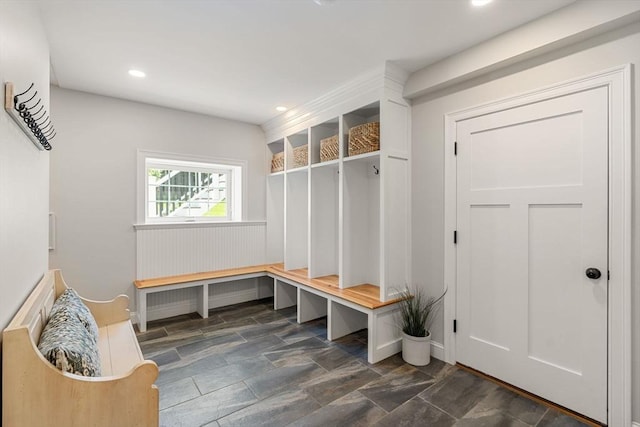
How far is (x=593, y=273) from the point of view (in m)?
1.85

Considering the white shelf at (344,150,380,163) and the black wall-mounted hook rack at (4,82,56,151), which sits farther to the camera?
the white shelf at (344,150,380,163)

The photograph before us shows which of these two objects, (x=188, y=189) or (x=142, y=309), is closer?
(x=142, y=309)

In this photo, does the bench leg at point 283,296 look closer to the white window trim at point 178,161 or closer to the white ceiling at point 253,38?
the white window trim at point 178,161

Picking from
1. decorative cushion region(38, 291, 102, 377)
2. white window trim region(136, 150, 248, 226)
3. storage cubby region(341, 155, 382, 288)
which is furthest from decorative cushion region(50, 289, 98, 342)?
storage cubby region(341, 155, 382, 288)

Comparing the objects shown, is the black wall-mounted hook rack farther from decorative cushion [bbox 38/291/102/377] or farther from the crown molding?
the crown molding

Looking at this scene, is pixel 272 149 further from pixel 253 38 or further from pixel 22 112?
pixel 22 112

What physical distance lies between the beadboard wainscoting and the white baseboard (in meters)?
2.53

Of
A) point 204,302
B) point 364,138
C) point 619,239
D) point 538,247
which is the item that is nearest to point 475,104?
point 364,138

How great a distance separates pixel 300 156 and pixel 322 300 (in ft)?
5.97

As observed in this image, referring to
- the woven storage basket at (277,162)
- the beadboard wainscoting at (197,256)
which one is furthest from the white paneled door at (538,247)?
the beadboard wainscoting at (197,256)

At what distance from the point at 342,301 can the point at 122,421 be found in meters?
1.94

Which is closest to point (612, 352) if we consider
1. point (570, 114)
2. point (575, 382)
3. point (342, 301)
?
point (575, 382)

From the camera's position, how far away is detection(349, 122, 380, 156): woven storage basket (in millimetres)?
2793

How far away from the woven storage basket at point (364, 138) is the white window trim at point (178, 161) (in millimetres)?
1845
